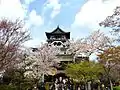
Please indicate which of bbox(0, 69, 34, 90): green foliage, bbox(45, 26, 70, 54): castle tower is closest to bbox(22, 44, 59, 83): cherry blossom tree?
bbox(0, 69, 34, 90): green foliage

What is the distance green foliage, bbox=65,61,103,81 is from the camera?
3815 centimetres

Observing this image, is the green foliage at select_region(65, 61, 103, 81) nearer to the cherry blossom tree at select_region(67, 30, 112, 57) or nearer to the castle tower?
the cherry blossom tree at select_region(67, 30, 112, 57)

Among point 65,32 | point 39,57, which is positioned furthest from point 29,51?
point 65,32

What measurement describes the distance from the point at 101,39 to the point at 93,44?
116cm

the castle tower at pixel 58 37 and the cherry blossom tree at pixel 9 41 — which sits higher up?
the castle tower at pixel 58 37

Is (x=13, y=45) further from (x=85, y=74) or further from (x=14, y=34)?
(x=85, y=74)

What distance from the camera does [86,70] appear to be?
3856 cm

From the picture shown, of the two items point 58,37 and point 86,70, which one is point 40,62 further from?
point 58,37

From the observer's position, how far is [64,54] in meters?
54.2

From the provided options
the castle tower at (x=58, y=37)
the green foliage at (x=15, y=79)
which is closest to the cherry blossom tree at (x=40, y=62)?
the green foliage at (x=15, y=79)

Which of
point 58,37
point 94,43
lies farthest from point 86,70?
point 58,37

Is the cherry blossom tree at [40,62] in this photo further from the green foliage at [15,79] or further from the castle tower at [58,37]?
the castle tower at [58,37]

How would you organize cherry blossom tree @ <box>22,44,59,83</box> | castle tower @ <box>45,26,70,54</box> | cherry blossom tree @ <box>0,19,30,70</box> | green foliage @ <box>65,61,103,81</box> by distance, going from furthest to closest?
castle tower @ <box>45,26,70,54</box> → cherry blossom tree @ <box>22,44,59,83</box> → green foliage @ <box>65,61,103,81</box> → cherry blossom tree @ <box>0,19,30,70</box>

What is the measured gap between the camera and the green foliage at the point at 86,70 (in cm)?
3815
